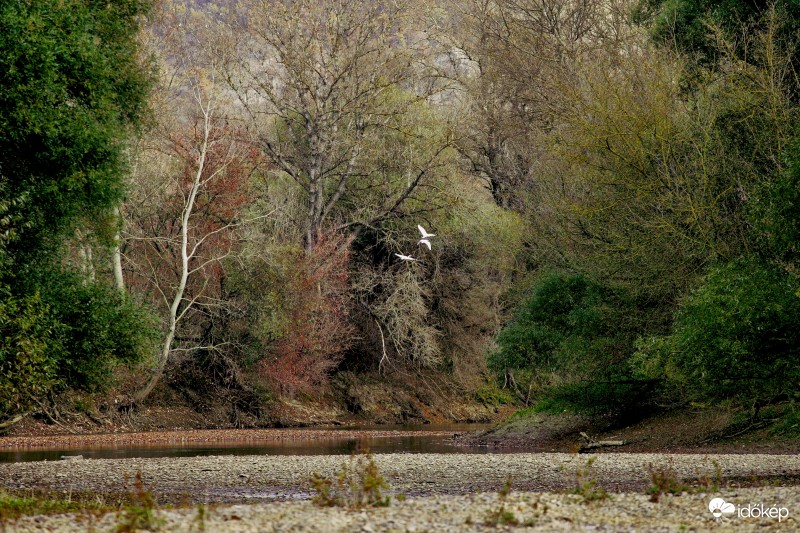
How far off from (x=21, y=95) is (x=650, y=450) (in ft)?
67.7

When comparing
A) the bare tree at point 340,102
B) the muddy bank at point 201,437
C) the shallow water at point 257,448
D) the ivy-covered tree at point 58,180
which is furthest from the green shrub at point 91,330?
the bare tree at point 340,102

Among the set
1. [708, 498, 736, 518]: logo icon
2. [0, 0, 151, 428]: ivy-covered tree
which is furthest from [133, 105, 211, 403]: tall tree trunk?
[708, 498, 736, 518]: logo icon

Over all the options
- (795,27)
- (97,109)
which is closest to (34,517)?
(97,109)

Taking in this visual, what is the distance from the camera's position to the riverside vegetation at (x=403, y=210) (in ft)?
71.2

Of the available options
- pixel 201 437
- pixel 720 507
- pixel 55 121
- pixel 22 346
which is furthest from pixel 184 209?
pixel 720 507

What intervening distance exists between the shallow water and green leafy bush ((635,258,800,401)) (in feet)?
32.2

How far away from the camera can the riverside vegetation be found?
71.2 feet

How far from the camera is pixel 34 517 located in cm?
1186

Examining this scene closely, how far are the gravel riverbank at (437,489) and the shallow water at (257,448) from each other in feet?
11.3

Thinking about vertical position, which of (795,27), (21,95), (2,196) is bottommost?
(2,196)

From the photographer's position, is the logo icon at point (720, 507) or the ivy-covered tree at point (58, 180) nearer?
the logo icon at point (720, 507)

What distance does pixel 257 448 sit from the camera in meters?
33.6

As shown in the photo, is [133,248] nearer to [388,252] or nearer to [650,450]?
[388,252]

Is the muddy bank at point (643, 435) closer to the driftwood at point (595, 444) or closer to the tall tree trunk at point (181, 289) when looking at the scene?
the driftwood at point (595, 444)
